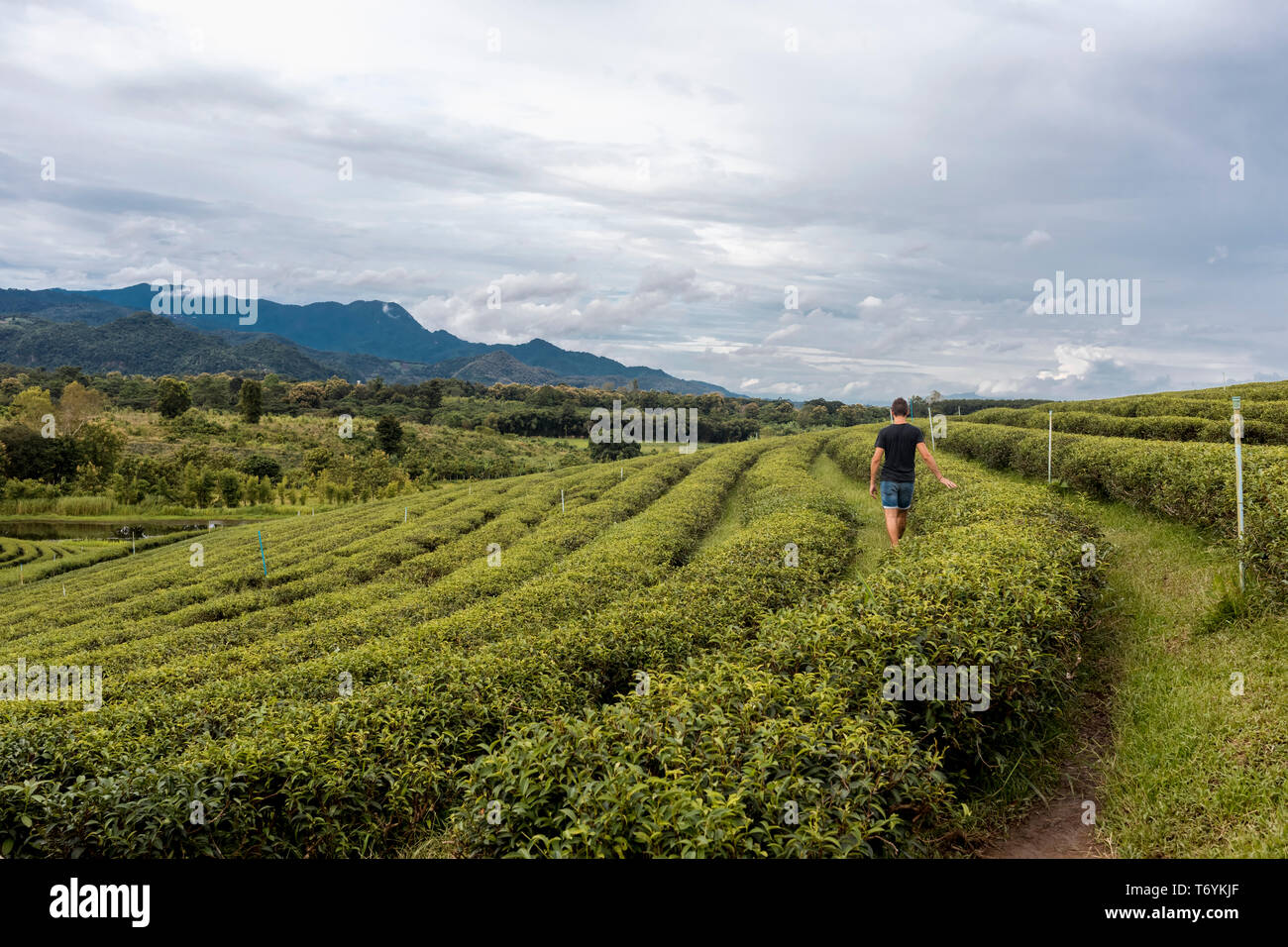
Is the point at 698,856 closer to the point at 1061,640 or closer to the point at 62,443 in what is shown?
the point at 1061,640

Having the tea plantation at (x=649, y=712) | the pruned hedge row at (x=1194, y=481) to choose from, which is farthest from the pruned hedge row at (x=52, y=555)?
the pruned hedge row at (x=1194, y=481)

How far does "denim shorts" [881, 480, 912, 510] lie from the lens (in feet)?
33.7

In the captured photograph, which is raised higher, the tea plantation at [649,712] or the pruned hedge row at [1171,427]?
the pruned hedge row at [1171,427]

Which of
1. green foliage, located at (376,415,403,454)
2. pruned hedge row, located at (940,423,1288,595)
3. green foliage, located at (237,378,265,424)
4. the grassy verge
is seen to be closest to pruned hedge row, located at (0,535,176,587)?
green foliage, located at (376,415,403,454)

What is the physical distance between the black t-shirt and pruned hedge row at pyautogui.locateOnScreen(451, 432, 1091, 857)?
3182 millimetres

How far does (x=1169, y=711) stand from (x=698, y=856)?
491cm

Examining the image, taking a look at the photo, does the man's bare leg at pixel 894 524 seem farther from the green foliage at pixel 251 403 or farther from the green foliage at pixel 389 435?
the green foliage at pixel 251 403

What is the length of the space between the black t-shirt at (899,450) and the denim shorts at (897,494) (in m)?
0.07

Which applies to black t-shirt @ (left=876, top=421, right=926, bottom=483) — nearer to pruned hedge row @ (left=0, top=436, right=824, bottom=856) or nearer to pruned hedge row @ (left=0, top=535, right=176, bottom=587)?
pruned hedge row @ (left=0, top=436, right=824, bottom=856)

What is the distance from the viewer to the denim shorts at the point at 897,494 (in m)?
10.3

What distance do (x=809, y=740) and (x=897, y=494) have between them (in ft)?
24.5

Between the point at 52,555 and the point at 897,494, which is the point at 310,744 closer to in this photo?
the point at 897,494
